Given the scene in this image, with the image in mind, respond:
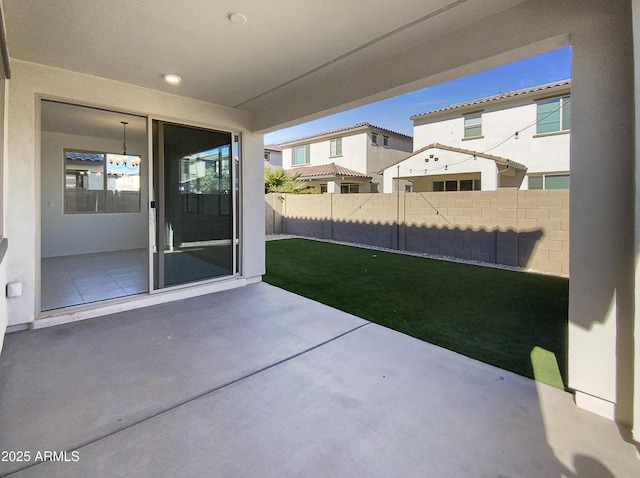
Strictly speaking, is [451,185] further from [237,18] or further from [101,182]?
[237,18]

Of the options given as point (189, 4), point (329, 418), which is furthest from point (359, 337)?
point (189, 4)

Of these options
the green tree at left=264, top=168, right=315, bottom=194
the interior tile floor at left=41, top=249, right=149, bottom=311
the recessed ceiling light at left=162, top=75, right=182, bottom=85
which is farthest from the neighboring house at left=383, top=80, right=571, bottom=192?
the interior tile floor at left=41, top=249, right=149, bottom=311

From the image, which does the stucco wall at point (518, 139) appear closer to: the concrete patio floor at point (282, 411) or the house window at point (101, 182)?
the concrete patio floor at point (282, 411)

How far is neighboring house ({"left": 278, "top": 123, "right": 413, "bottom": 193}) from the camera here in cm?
1565

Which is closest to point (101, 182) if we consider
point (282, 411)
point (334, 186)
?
point (282, 411)

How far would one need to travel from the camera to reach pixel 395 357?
2.83 m

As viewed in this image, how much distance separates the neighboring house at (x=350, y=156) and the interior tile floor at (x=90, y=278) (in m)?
10.0

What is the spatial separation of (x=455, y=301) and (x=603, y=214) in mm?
2520

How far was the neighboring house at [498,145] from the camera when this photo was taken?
36.0ft

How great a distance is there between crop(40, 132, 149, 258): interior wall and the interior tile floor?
33 centimetres

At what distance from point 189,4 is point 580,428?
3809 millimetres

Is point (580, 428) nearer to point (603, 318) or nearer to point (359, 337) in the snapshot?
point (603, 318)

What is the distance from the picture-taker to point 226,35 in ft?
9.02

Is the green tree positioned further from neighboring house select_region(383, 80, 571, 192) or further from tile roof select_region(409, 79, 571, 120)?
tile roof select_region(409, 79, 571, 120)
